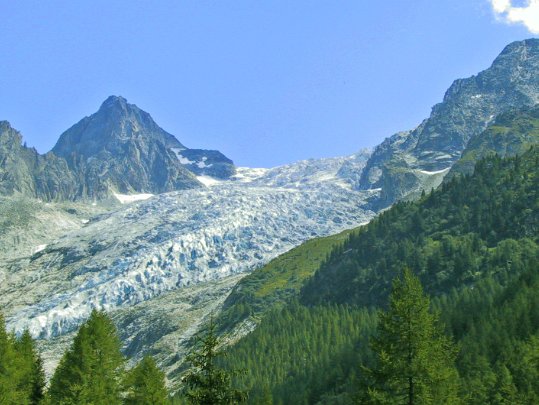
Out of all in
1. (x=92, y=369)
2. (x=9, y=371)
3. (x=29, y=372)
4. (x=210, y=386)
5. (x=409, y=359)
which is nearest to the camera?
(x=210, y=386)

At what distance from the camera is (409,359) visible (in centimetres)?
2769

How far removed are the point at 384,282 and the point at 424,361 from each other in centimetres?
15509

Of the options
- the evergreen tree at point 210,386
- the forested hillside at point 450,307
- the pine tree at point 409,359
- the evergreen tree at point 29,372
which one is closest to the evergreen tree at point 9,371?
the evergreen tree at point 29,372

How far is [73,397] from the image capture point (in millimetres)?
39969

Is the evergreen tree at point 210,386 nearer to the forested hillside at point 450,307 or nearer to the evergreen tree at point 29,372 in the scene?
the evergreen tree at point 29,372

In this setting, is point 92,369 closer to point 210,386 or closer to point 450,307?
point 210,386

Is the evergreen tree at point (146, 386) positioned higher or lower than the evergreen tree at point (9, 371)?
lower

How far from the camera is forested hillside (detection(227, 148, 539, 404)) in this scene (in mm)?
82562

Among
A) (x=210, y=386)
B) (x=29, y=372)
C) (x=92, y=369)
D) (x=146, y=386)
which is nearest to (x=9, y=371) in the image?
(x=92, y=369)

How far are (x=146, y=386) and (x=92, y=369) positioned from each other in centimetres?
401

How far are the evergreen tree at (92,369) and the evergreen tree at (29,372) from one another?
245cm

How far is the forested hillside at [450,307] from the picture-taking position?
271ft

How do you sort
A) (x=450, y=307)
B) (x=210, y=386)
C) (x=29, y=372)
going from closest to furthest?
(x=210, y=386)
(x=29, y=372)
(x=450, y=307)

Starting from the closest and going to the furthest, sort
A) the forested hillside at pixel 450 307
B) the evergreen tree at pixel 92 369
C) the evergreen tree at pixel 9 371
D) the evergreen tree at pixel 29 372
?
the evergreen tree at pixel 9 371 < the evergreen tree at pixel 92 369 < the evergreen tree at pixel 29 372 < the forested hillside at pixel 450 307
